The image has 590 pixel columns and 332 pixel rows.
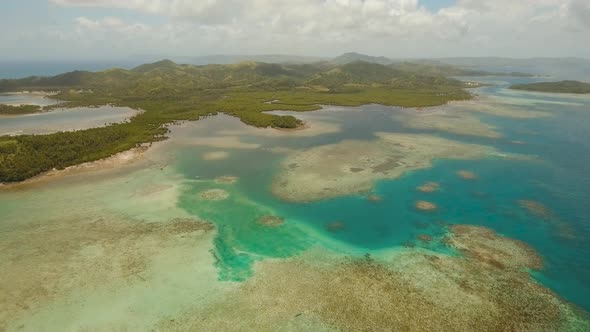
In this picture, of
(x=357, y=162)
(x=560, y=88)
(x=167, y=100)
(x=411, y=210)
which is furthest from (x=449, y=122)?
(x=560, y=88)

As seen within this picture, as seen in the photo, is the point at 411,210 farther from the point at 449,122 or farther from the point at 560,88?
the point at 560,88

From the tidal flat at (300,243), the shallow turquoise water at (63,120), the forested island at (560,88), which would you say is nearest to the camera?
the tidal flat at (300,243)

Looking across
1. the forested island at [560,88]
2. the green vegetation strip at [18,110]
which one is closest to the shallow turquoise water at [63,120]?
the green vegetation strip at [18,110]

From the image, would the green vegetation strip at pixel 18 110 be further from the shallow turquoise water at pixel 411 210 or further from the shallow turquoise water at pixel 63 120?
the shallow turquoise water at pixel 411 210

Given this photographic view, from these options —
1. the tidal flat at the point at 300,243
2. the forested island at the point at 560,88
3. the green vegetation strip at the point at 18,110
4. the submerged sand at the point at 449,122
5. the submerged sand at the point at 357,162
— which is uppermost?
the forested island at the point at 560,88

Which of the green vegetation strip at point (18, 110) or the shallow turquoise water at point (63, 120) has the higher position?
the green vegetation strip at point (18, 110)

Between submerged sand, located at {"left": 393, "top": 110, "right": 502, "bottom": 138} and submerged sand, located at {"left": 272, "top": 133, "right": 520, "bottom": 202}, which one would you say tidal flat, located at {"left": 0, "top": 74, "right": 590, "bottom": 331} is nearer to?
submerged sand, located at {"left": 272, "top": 133, "right": 520, "bottom": 202}

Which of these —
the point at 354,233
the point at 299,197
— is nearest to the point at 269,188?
the point at 299,197
